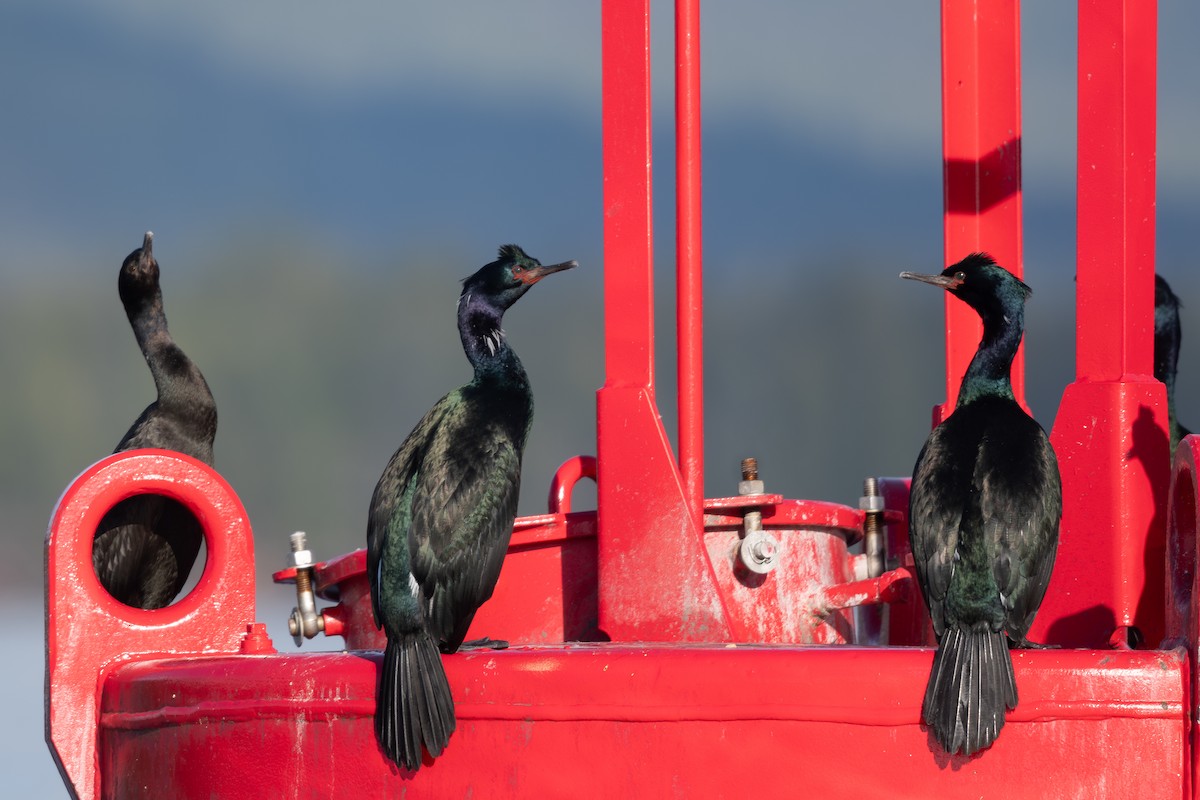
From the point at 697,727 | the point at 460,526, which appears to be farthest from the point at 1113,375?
the point at 460,526

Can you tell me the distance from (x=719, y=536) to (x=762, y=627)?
0.95 ft

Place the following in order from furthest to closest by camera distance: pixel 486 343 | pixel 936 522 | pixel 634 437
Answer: pixel 486 343
pixel 634 437
pixel 936 522

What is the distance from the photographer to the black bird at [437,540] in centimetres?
360

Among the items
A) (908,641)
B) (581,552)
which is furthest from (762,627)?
(908,641)

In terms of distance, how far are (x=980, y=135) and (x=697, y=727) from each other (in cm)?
236

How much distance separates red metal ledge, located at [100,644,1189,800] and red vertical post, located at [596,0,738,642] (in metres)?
0.37

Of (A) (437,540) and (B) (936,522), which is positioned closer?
(B) (936,522)

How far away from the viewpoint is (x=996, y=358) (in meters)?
4.29

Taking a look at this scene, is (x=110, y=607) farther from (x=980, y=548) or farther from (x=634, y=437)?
(x=980, y=548)

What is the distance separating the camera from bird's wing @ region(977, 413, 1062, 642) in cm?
365

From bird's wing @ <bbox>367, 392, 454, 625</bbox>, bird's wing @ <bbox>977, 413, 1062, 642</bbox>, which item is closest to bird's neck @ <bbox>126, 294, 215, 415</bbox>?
bird's wing @ <bbox>367, 392, 454, 625</bbox>

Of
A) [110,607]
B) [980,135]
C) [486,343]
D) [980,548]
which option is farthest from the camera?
[980,135]

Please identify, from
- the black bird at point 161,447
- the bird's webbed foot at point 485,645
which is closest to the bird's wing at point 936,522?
the bird's webbed foot at point 485,645

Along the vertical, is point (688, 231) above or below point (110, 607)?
above
